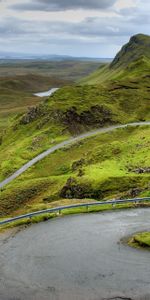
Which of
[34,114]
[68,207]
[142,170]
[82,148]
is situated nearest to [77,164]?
[82,148]

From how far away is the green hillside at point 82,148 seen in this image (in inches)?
2164

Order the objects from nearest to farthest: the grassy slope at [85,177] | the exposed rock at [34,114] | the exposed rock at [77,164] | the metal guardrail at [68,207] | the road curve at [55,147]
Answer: the metal guardrail at [68,207] < the grassy slope at [85,177] < the exposed rock at [77,164] < the road curve at [55,147] < the exposed rock at [34,114]

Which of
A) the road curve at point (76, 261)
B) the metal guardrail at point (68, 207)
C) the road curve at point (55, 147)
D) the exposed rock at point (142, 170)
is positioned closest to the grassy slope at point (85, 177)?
the exposed rock at point (142, 170)

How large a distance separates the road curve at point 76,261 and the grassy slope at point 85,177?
8.93m

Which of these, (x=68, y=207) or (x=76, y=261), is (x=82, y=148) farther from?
(x=76, y=261)

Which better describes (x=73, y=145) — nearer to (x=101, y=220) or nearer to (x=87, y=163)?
(x=87, y=163)

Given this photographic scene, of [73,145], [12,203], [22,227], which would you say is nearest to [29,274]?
[22,227]

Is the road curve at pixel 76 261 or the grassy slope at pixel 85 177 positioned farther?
the grassy slope at pixel 85 177

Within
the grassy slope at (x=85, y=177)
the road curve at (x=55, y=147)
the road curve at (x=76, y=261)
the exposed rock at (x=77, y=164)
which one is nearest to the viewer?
the road curve at (x=76, y=261)

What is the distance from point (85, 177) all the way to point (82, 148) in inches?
1338

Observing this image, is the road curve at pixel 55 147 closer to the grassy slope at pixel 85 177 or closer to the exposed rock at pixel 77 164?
the grassy slope at pixel 85 177

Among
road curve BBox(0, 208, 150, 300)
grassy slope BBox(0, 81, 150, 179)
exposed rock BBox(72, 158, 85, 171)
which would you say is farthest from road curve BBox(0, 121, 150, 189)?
road curve BBox(0, 208, 150, 300)

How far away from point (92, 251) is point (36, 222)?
32.7 ft

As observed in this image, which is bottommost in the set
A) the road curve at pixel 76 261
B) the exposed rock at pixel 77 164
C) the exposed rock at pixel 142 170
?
the exposed rock at pixel 77 164
